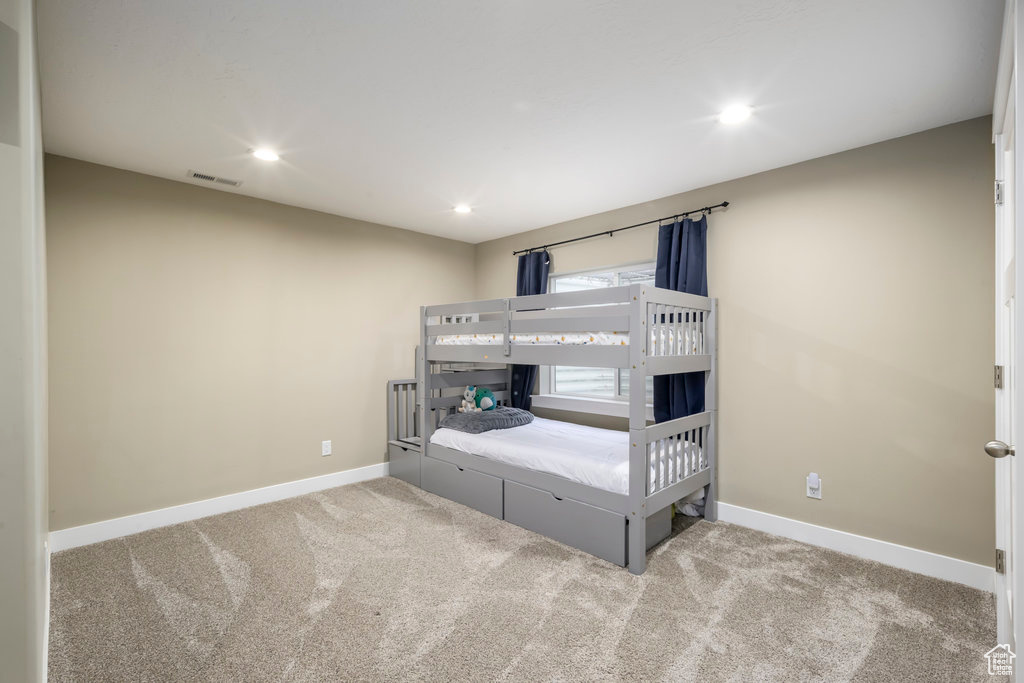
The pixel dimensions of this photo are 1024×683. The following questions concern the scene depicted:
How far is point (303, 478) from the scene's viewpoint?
386cm

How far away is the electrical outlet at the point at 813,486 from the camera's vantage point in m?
2.88

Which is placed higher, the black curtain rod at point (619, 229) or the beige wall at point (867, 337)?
the black curtain rod at point (619, 229)

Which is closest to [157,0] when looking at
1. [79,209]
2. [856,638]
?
[79,209]

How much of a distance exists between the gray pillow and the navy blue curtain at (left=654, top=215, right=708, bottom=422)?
1.14m

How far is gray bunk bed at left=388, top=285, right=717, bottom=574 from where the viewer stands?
2666mm

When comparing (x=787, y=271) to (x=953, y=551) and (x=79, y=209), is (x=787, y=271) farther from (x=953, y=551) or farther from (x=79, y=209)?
(x=79, y=209)

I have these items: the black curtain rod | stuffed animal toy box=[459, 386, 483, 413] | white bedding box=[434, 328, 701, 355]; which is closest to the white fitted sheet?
stuffed animal toy box=[459, 386, 483, 413]

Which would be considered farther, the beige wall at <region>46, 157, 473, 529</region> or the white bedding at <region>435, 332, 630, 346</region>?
the beige wall at <region>46, 157, 473, 529</region>

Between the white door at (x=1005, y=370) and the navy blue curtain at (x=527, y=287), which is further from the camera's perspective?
the navy blue curtain at (x=527, y=287)

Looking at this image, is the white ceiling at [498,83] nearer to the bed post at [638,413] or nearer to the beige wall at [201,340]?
the beige wall at [201,340]

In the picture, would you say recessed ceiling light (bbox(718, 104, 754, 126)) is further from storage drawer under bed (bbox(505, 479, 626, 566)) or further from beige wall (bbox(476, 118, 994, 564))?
storage drawer under bed (bbox(505, 479, 626, 566))

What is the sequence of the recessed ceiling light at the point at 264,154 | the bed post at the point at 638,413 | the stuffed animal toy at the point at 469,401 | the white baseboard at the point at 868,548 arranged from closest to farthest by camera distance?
the white baseboard at the point at 868,548, the bed post at the point at 638,413, the recessed ceiling light at the point at 264,154, the stuffed animal toy at the point at 469,401

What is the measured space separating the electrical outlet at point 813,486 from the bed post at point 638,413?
1.10 m

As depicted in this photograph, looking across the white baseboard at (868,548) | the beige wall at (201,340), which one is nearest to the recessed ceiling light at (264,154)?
the beige wall at (201,340)
